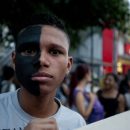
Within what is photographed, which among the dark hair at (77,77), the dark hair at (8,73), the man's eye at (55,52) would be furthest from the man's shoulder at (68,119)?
the dark hair at (8,73)

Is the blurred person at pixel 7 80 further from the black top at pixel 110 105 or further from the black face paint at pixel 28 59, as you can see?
the black face paint at pixel 28 59

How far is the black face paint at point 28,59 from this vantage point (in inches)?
65.8

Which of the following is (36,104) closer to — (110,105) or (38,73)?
(38,73)

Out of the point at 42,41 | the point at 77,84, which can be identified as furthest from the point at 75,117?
the point at 77,84

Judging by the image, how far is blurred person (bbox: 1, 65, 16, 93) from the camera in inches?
257

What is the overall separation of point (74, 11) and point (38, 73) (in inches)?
372

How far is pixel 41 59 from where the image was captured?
1.67m

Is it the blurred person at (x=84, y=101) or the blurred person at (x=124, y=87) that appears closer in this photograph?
the blurred person at (x=84, y=101)

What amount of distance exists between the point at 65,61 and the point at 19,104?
26 centimetres

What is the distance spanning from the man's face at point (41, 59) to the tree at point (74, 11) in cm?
723

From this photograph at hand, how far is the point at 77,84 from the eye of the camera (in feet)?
18.2

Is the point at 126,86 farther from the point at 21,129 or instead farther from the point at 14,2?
the point at 21,129

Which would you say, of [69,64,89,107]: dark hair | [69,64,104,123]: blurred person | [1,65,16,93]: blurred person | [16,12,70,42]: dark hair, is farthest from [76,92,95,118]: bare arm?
[16,12,70,42]: dark hair

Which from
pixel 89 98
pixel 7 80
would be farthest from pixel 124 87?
pixel 89 98
